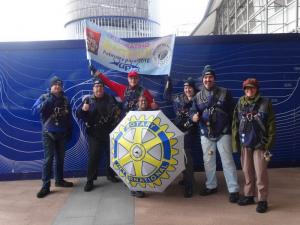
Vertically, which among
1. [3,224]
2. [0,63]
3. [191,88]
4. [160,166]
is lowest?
[3,224]

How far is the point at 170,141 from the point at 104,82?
6.86 feet

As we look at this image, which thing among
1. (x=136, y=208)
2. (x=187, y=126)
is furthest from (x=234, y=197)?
(x=136, y=208)

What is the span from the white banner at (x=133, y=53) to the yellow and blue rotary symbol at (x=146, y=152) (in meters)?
1.89

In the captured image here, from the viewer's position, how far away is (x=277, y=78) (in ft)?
22.6

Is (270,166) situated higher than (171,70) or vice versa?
(171,70)

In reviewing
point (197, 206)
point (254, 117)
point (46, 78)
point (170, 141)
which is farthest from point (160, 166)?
point (46, 78)

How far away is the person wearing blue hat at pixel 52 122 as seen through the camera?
5.78m

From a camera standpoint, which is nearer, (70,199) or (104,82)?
(70,199)

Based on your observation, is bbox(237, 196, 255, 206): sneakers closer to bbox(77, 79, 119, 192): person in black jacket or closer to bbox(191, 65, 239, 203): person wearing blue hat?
bbox(191, 65, 239, 203): person wearing blue hat

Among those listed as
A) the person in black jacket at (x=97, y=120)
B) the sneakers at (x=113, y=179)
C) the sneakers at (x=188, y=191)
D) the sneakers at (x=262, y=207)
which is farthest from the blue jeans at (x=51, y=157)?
the sneakers at (x=262, y=207)

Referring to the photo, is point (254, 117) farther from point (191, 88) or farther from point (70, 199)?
point (70, 199)

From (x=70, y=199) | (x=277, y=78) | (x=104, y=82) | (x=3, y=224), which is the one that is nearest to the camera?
(x=3, y=224)

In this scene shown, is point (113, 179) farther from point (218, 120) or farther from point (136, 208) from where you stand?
point (218, 120)

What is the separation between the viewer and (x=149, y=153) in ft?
15.6
